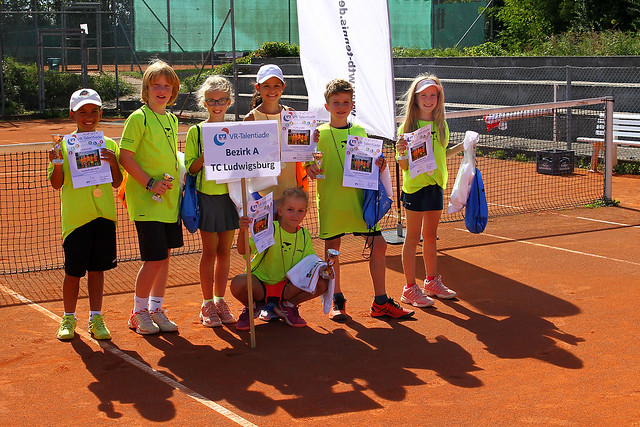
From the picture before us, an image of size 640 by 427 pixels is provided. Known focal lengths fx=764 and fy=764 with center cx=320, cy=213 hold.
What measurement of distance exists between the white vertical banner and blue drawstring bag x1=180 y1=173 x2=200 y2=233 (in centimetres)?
248

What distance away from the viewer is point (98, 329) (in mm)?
5793

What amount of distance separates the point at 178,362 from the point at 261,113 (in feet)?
6.81

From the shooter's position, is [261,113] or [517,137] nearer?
[261,113]

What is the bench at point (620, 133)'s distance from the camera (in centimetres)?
1452

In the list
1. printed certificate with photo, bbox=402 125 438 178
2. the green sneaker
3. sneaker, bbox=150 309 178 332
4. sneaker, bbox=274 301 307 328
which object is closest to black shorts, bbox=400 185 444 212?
printed certificate with photo, bbox=402 125 438 178

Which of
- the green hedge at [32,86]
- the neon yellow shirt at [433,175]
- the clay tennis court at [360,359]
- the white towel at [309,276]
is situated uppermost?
the green hedge at [32,86]

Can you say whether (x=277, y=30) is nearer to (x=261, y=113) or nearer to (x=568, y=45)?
(x=568, y=45)

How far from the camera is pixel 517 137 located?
17906 millimetres

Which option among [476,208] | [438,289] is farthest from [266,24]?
[438,289]

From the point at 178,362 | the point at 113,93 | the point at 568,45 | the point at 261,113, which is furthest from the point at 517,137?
the point at 113,93

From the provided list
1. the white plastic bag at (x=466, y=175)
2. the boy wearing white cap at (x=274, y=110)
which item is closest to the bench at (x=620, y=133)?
the white plastic bag at (x=466, y=175)

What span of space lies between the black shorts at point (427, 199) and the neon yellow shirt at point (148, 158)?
6.96 feet

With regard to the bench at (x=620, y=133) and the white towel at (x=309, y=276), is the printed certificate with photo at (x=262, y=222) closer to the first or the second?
the white towel at (x=309, y=276)

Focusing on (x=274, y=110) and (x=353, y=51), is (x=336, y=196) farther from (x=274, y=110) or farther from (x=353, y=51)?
(x=353, y=51)
